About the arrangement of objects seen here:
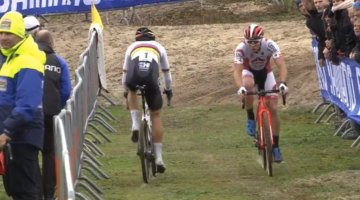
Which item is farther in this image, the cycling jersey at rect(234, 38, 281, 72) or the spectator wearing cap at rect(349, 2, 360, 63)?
the cycling jersey at rect(234, 38, 281, 72)

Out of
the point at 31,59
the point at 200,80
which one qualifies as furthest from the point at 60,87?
the point at 200,80

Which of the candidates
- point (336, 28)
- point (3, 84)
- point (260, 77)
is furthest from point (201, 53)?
point (3, 84)

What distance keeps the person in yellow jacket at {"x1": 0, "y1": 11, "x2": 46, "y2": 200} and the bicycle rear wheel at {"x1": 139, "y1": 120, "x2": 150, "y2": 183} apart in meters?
3.88

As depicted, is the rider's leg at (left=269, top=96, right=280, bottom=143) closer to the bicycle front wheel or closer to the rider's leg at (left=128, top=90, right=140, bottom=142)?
the bicycle front wheel

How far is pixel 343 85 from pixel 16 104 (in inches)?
328

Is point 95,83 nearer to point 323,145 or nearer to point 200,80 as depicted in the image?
point 323,145

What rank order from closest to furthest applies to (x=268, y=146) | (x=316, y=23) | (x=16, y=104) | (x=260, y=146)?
(x=16, y=104) → (x=268, y=146) → (x=260, y=146) → (x=316, y=23)

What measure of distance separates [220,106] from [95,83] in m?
4.28

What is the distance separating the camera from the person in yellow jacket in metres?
10.8

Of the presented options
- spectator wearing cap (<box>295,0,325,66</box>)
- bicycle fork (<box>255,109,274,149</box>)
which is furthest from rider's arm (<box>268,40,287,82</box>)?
spectator wearing cap (<box>295,0,325,66</box>)

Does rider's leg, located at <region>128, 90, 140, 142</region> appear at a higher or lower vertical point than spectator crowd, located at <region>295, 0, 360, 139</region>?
lower

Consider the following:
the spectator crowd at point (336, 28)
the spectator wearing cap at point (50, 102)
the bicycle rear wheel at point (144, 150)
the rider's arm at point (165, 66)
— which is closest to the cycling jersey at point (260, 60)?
the rider's arm at point (165, 66)

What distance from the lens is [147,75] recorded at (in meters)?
15.0

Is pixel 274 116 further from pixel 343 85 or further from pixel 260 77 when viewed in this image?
pixel 343 85
